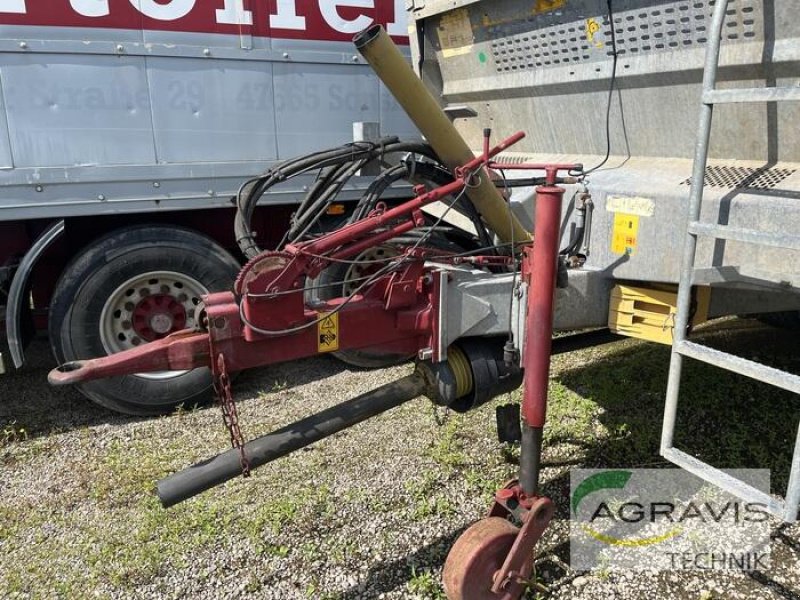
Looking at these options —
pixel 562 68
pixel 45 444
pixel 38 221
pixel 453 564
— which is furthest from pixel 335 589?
pixel 38 221

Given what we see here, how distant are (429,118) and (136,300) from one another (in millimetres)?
2228

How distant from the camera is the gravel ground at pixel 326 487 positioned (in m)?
2.50

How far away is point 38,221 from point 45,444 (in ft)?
4.16

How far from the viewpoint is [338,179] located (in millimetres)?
2873

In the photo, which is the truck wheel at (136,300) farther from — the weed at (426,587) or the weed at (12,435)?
the weed at (426,587)

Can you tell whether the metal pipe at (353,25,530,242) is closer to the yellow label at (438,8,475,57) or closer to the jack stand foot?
the yellow label at (438,8,475,57)

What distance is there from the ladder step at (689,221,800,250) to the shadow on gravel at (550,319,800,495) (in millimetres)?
1437

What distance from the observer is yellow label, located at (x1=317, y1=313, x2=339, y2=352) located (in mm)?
2405

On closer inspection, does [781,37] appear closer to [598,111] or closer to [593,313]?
[598,111]

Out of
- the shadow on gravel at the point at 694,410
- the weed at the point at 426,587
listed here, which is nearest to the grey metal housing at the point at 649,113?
the shadow on gravel at the point at 694,410

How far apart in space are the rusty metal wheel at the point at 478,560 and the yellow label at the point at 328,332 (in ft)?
2.67

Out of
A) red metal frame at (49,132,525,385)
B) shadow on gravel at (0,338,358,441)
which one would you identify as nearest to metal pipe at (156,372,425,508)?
red metal frame at (49,132,525,385)

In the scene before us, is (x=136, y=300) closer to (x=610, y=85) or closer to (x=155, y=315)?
(x=155, y=315)

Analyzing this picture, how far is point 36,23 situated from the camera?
342cm
